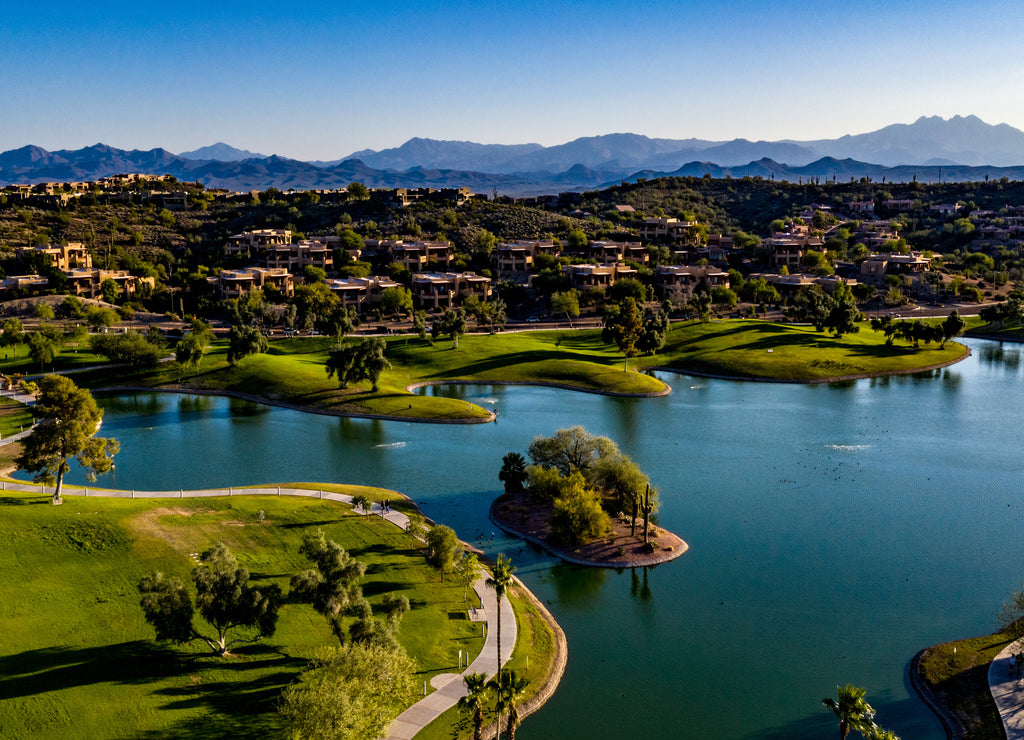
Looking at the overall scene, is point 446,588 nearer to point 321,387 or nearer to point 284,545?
point 284,545

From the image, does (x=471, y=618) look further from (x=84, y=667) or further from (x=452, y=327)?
(x=452, y=327)

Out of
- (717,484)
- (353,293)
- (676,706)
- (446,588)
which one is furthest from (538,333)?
(676,706)

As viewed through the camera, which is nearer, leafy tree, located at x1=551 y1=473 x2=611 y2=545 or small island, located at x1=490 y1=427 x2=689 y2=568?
small island, located at x1=490 y1=427 x2=689 y2=568

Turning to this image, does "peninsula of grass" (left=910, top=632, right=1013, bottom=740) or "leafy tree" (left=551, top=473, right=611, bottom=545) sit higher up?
"leafy tree" (left=551, top=473, right=611, bottom=545)

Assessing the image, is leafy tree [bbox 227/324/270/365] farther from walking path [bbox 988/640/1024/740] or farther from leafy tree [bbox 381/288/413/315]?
walking path [bbox 988/640/1024/740]

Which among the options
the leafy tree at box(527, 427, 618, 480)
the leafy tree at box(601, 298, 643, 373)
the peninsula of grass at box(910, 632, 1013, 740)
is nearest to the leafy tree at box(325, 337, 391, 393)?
the leafy tree at box(601, 298, 643, 373)

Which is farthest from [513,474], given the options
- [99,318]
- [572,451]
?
[99,318]
